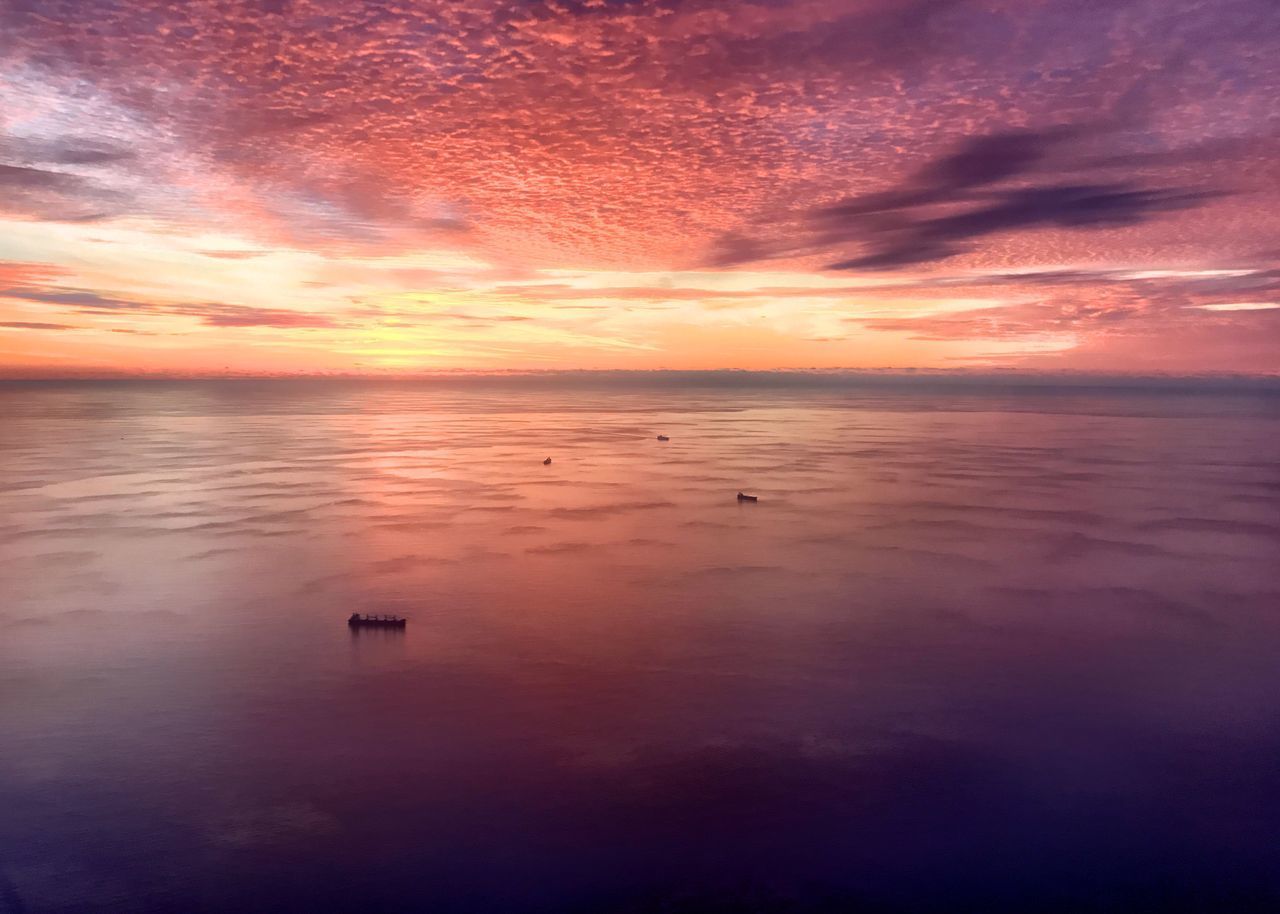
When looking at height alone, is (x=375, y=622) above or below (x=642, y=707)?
below

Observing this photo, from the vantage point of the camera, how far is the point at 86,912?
57.8 ft

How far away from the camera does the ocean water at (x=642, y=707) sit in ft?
62.0

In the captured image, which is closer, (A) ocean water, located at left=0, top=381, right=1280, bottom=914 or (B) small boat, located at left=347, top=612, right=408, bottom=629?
(A) ocean water, located at left=0, top=381, right=1280, bottom=914

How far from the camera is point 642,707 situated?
2661cm

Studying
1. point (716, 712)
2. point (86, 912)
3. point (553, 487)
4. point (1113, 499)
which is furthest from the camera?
point (553, 487)

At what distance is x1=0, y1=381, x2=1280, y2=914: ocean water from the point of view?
18891 millimetres

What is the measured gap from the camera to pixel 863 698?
2753 cm

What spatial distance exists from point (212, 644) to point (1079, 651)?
3252 centimetres

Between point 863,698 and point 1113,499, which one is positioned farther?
point 1113,499

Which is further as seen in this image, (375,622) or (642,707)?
(375,622)

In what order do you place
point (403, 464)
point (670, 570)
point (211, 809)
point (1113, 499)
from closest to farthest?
1. point (211, 809)
2. point (670, 570)
3. point (1113, 499)
4. point (403, 464)

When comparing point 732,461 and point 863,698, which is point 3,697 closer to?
point 863,698

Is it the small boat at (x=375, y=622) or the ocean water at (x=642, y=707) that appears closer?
the ocean water at (x=642, y=707)

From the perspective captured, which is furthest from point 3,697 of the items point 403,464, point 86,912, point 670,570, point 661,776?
point 403,464
